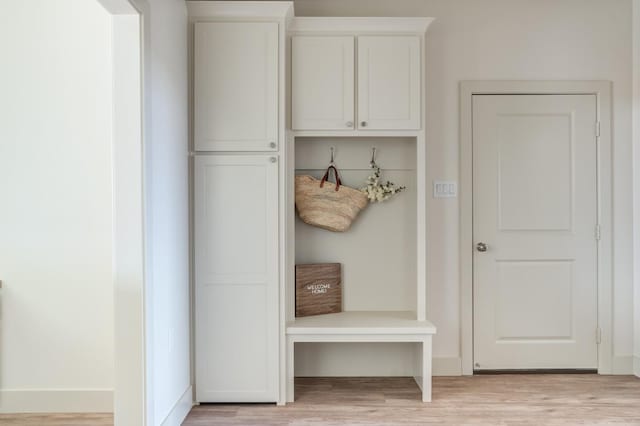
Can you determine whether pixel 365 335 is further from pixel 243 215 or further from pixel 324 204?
pixel 243 215

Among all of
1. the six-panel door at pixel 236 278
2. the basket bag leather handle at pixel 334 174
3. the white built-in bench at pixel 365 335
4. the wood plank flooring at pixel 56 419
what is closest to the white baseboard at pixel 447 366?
the white built-in bench at pixel 365 335

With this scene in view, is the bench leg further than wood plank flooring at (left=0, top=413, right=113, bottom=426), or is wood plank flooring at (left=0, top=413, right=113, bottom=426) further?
the bench leg

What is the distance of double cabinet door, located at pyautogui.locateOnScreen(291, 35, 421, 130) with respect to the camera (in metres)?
3.01

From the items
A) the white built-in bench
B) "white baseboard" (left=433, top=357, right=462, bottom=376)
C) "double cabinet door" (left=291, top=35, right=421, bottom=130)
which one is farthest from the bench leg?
"double cabinet door" (left=291, top=35, right=421, bottom=130)

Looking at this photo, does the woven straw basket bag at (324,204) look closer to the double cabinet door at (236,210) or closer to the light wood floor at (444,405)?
the double cabinet door at (236,210)

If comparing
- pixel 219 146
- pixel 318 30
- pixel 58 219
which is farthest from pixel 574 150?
pixel 58 219

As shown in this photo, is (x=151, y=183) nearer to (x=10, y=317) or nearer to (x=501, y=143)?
(x=10, y=317)

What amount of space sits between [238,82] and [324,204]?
94cm

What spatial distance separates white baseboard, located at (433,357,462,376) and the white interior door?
13 centimetres

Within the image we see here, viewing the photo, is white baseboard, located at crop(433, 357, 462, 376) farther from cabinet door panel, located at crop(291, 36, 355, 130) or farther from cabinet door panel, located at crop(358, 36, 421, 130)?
cabinet door panel, located at crop(291, 36, 355, 130)

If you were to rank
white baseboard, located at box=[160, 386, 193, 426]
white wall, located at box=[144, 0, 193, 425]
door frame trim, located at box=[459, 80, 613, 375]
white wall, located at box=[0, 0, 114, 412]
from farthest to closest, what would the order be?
door frame trim, located at box=[459, 80, 613, 375] → white wall, located at box=[0, 0, 114, 412] → white baseboard, located at box=[160, 386, 193, 426] → white wall, located at box=[144, 0, 193, 425]

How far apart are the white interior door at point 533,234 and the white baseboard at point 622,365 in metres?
0.13

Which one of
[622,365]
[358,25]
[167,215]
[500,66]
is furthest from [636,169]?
[167,215]

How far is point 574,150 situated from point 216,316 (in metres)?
2.66
